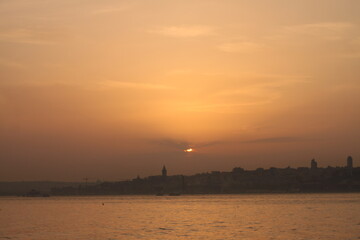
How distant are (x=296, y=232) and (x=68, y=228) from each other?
34269mm

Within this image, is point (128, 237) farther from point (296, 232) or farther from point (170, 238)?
point (296, 232)

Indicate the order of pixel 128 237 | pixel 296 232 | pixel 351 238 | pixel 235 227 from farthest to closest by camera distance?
pixel 235 227, pixel 296 232, pixel 128 237, pixel 351 238

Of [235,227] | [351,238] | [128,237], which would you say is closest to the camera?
[351,238]

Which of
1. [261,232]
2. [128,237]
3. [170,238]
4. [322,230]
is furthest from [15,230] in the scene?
[322,230]

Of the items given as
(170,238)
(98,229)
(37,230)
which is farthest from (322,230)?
(37,230)

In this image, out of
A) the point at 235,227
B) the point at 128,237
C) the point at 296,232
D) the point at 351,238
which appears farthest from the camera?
the point at 235,227

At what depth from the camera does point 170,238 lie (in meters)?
67.5

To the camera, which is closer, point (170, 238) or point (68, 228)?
point (170, 238)

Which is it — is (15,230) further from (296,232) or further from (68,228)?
(296,232)

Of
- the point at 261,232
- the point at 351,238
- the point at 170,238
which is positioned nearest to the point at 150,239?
the point at 170,238

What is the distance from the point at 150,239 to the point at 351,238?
891 inches

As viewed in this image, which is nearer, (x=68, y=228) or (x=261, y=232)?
(x=261, y=232)

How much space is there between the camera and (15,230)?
84438mm

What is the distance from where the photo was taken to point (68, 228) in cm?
8800
